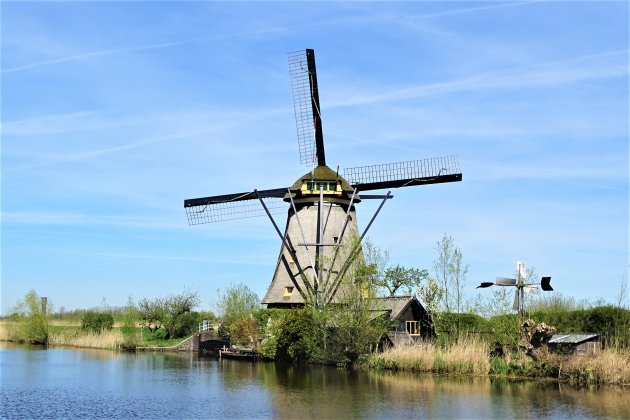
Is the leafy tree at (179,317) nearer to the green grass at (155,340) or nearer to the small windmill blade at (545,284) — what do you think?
the green grass at (155,340)

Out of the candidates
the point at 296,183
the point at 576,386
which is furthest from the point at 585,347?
the point at 296,183

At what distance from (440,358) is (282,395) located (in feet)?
27.6

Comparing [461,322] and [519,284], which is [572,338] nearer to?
[519,284]

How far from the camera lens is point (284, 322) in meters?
34.3

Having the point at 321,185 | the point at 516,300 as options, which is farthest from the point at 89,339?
the point at 516,300

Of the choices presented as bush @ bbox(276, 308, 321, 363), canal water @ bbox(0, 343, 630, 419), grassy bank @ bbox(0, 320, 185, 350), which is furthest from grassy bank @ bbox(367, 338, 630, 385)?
grassy bank @ bbox(0, 320, 185, 350)

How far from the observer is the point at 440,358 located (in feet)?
92.3

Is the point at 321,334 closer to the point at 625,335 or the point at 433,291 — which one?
the point at 433,291

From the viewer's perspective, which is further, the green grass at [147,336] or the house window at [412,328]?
the green grass at [147,336]

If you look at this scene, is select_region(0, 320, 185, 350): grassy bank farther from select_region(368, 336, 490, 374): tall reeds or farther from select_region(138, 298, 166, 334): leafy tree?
select_region(368, 336, 490, 374): tall reeds

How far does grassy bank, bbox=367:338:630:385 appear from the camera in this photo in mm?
23641

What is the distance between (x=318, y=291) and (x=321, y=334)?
281 cm

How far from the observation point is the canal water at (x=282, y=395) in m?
18.7

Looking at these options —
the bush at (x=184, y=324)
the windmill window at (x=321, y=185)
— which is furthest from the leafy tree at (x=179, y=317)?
the windmill window at (x=321, y=185)
